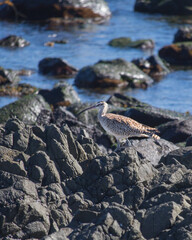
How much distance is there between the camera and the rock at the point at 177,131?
18375 millimetres

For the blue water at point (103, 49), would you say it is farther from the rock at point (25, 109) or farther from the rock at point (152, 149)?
the rock at point (152, 149)

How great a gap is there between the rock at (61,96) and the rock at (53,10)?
63.9 ft

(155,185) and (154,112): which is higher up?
(155,185)

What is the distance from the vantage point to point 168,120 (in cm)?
2041

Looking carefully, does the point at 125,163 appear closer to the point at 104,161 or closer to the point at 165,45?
the point at 104,161

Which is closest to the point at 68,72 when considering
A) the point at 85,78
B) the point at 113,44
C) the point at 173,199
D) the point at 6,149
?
the point at 85,78

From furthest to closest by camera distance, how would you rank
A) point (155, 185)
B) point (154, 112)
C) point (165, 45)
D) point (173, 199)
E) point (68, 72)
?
point (165, 45)
point (68, 72)
point (154, 112)
point (155, 185)
point (173, 199)

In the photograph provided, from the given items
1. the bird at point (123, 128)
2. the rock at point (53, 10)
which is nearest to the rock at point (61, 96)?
the bird at point (123, 128)

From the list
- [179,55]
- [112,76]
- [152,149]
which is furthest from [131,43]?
[152,149]

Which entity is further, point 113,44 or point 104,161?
point 113,44

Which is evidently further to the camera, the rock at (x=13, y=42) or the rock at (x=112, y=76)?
the rock at (x=13, y=42)

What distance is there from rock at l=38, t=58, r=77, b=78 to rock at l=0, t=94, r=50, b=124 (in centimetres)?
832

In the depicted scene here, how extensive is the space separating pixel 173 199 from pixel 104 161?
1.91m

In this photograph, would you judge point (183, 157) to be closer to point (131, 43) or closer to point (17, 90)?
point (17, 90)
